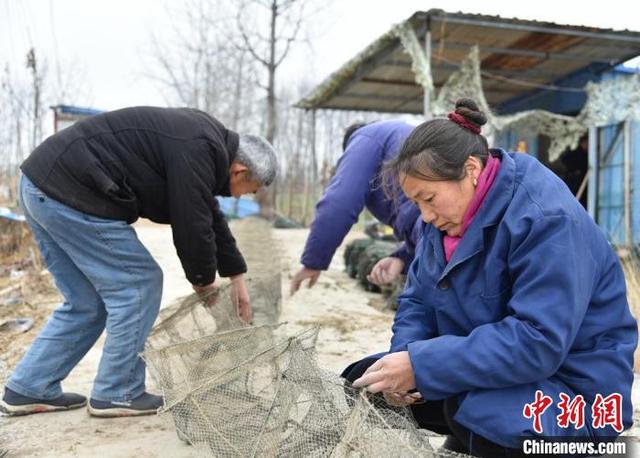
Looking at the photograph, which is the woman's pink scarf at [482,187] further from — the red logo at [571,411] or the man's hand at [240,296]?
the man's hand at [240,296]

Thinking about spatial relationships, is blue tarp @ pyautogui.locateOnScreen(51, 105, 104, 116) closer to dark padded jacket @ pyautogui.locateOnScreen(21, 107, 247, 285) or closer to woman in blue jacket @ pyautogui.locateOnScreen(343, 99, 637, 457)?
dark padded jacket @ pyautogui.locateOnScreen(21, 107, 247, 285)

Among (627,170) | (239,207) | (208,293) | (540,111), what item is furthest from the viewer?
(239,207)

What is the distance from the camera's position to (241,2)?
16.8 meters

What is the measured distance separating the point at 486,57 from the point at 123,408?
806 centimetres

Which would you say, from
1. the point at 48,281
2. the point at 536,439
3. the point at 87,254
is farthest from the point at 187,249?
the point at 48,281

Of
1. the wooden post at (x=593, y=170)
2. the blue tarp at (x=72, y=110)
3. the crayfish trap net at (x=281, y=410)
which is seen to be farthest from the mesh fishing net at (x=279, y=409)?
the blue tarp at (x=72, y=110)

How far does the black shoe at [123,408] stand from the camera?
2744 millimetres

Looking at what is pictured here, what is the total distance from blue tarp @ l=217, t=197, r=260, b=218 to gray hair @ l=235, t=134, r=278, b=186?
1604 cm

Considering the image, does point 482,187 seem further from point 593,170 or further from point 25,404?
point 593,170

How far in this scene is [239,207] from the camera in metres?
20.3

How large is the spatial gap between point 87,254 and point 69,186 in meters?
0.31

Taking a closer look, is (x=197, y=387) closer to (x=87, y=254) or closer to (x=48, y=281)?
(x=87, y=254)

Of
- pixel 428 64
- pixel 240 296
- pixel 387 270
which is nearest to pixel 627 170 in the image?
pixel 428 64

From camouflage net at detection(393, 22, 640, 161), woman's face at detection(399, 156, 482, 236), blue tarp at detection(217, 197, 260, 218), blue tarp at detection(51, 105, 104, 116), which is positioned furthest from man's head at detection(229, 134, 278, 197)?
blue tarp at detection(217, 197, 260, 218)
